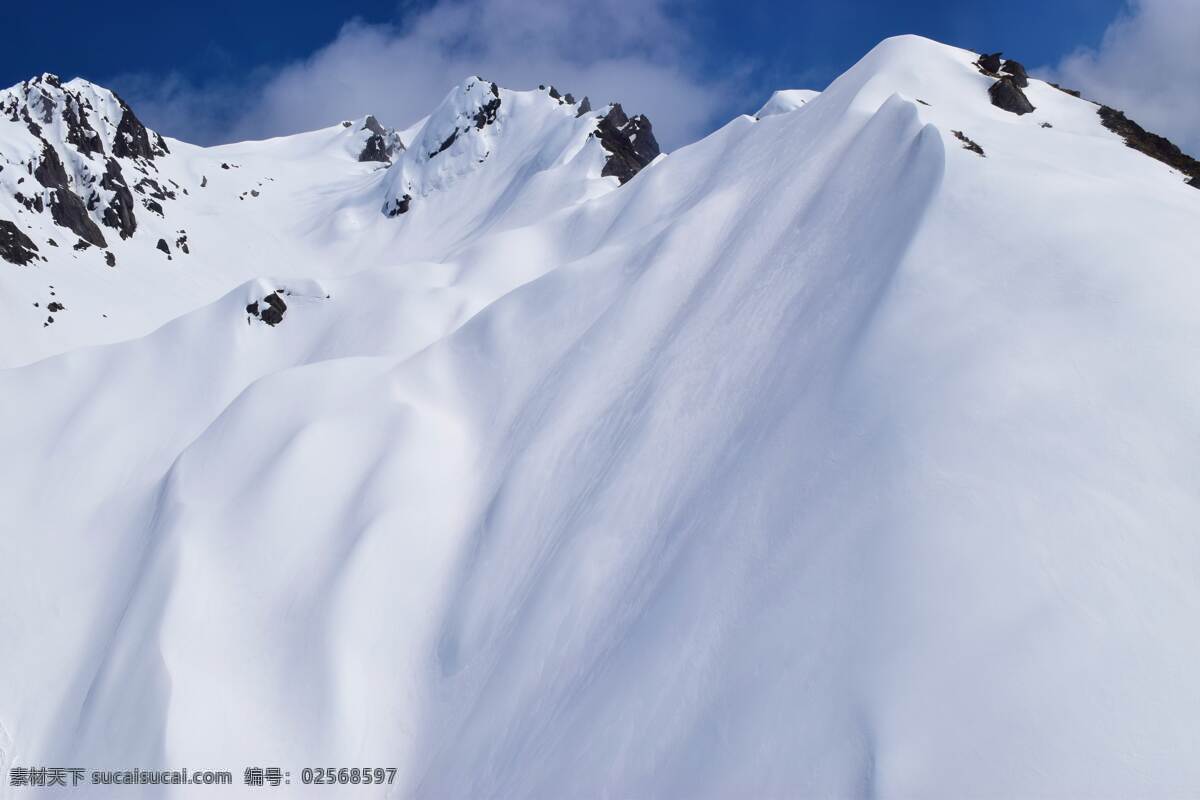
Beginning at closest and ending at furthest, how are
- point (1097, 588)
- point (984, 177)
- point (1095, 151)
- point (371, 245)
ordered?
1. point (1097, 588)
2. point (984, 177)
3. point (1095, 151)
4. point (371, 245)

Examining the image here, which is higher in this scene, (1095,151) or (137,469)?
(1095,151)

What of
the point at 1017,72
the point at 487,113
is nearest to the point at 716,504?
the point at 1017,72

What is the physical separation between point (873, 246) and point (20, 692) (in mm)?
23022

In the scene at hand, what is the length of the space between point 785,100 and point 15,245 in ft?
214

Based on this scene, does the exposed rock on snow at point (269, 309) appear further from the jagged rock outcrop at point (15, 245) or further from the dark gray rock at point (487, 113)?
the dark gray rock at point (487, 113)

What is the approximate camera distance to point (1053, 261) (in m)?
12.8

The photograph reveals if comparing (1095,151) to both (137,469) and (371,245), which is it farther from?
(371,245)

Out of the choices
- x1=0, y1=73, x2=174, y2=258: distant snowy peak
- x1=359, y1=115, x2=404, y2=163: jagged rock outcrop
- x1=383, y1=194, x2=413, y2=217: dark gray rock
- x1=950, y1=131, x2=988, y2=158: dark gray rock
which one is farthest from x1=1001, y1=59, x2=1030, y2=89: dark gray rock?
x1=359, y1=115, x2=404, y2=163: jagged rock outcrop

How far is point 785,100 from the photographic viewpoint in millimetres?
65625

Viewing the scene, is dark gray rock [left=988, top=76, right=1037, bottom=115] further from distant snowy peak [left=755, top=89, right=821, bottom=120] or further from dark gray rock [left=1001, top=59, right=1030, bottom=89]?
distant snowy peak [left=755, top=89, right=821, bottom=120]

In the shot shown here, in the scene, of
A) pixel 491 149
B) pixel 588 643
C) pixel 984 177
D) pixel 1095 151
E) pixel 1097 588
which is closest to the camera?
pixel 1097 588

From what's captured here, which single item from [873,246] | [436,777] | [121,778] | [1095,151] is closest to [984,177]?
[873,246]

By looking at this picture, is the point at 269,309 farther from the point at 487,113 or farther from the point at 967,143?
the point at 487,113

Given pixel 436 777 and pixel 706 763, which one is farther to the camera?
pixel 436 777
